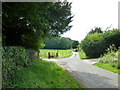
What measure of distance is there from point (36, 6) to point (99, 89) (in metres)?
4.68

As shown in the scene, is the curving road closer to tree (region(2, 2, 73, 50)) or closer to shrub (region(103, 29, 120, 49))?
tree (region(2, 2, 73, 50))

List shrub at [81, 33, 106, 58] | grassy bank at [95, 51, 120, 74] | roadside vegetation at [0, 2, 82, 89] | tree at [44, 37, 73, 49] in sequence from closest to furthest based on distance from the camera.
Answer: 1. roadside vegetation at [0, 2, 82, 89]
2. grassy bank at [95, 51, 120, 74]
3. shrub at [81, 33, 106, 58]
4. tree at [44, 37, 73, 49]

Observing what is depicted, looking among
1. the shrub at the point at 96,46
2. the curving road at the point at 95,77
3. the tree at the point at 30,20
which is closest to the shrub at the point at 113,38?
the shrub at the point at 96,46

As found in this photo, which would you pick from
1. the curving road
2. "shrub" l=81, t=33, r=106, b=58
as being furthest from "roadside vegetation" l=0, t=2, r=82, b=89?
"shrub" l=81, t=33, r=106, b=58

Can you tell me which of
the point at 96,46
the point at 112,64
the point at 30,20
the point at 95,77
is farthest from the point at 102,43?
the point at 30,20

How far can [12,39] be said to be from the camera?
862 cm

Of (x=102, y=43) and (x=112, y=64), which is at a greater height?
(x=102, y=43)

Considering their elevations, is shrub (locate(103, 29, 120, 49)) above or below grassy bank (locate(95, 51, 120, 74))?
above

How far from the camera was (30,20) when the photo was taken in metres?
7.50

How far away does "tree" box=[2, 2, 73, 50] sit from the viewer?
→ 503cm

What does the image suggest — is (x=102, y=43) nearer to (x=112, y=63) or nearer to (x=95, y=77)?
(x=112, y=63)

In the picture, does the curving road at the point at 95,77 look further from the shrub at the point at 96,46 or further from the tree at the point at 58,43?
the tree at the point at 58,43

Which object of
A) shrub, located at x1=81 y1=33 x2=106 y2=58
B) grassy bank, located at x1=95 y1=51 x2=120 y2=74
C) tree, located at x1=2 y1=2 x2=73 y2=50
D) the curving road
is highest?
tree, located at x1=2 y1=2 x2=73 y2=50

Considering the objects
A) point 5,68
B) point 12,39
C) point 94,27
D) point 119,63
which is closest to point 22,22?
point 12,39
